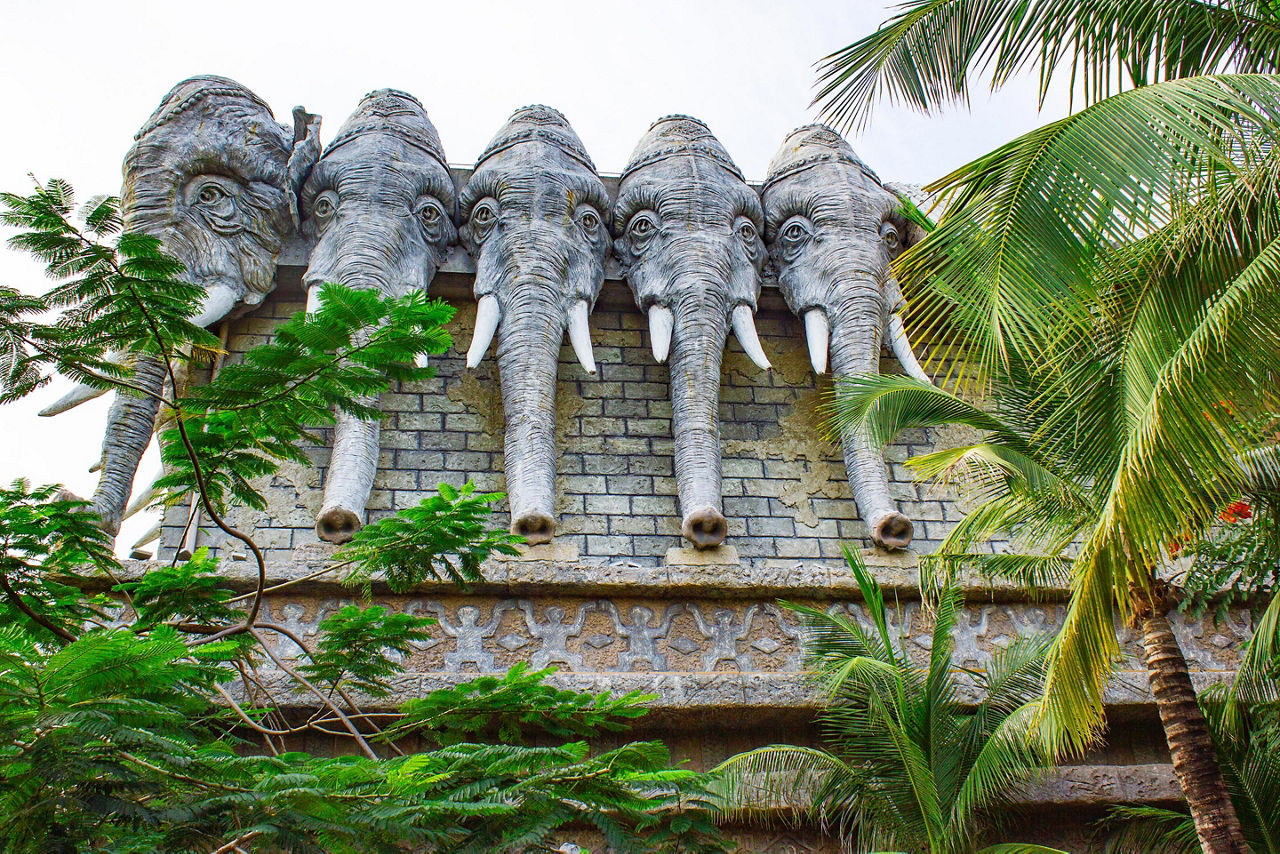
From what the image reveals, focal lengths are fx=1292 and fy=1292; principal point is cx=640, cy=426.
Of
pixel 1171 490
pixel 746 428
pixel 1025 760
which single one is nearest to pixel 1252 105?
pixel 1171 490

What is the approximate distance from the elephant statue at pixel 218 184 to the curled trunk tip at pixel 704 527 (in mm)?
3289

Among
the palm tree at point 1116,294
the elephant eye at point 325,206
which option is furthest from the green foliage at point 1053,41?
the elephant eye at point 325,206

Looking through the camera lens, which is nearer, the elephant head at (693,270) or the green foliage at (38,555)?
the green foliage at (38,555)

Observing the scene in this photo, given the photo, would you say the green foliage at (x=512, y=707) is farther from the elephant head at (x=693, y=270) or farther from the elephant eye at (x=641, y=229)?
the elephant eye at (x=641, y=229)

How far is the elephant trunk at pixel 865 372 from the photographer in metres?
7.96

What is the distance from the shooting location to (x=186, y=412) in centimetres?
486

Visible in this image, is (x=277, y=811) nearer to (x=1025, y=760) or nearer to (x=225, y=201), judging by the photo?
(x=1025, y=760)

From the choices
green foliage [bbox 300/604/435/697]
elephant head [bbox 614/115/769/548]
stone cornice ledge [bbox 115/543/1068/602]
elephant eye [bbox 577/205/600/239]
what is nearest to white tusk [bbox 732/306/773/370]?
elephant head [bbox 614/115/769/548]

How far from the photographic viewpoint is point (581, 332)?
8.44 meters

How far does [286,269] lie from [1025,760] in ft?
18.8

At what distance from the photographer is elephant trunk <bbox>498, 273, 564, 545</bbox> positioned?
761cm

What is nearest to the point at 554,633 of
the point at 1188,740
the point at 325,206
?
the point at 1188,740

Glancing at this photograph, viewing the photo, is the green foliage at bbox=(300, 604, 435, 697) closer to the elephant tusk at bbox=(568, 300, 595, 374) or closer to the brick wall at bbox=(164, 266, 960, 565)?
the brick wall at bbox=(164, 266, 960, 565)

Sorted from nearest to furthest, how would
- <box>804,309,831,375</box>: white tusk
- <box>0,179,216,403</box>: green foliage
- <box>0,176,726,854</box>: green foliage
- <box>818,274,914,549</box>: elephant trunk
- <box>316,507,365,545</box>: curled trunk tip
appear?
1. <box>0,176,726,854</box>: green foliage
2. <box>0,179,216,403</box>: green foliage
3. <box>316,507,365,545</box>: curled trunk tip
4. <box>818,274,914,549</box>: elephant trunk
5. <box>804,309,831,375</box>: white tusk
